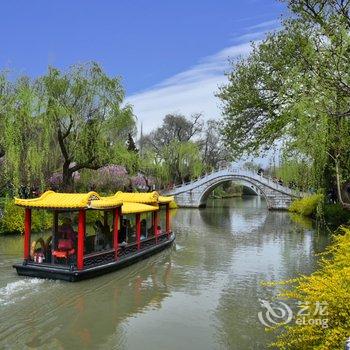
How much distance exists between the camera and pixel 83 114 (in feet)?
74.4

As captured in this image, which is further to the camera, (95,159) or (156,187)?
(156,187)

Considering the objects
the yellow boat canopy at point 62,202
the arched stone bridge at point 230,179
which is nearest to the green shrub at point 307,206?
the arched stone bridge at point 230,179

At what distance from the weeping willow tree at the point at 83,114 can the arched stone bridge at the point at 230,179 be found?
2524 centimetres

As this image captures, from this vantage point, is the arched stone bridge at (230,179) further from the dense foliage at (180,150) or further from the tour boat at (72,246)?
the tour boat at (72,246)

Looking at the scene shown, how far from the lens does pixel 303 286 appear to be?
6613mm

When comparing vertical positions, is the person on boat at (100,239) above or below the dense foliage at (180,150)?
below

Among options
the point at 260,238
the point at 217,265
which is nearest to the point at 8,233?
the point at 217,265

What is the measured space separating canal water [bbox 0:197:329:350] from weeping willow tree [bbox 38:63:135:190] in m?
5.51

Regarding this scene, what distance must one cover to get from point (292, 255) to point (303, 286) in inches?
501

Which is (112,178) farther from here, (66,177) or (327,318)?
(327,318)

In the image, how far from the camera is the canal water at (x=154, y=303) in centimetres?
866

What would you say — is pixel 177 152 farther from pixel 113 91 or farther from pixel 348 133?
pixel 348 133

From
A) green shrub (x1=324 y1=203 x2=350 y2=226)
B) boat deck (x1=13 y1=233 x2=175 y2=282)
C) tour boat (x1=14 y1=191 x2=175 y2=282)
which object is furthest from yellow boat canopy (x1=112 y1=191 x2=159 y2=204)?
A: green shrub (x1=324 y1=203 x2=350 y2=226)

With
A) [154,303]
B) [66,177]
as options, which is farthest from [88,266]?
[66,177]
